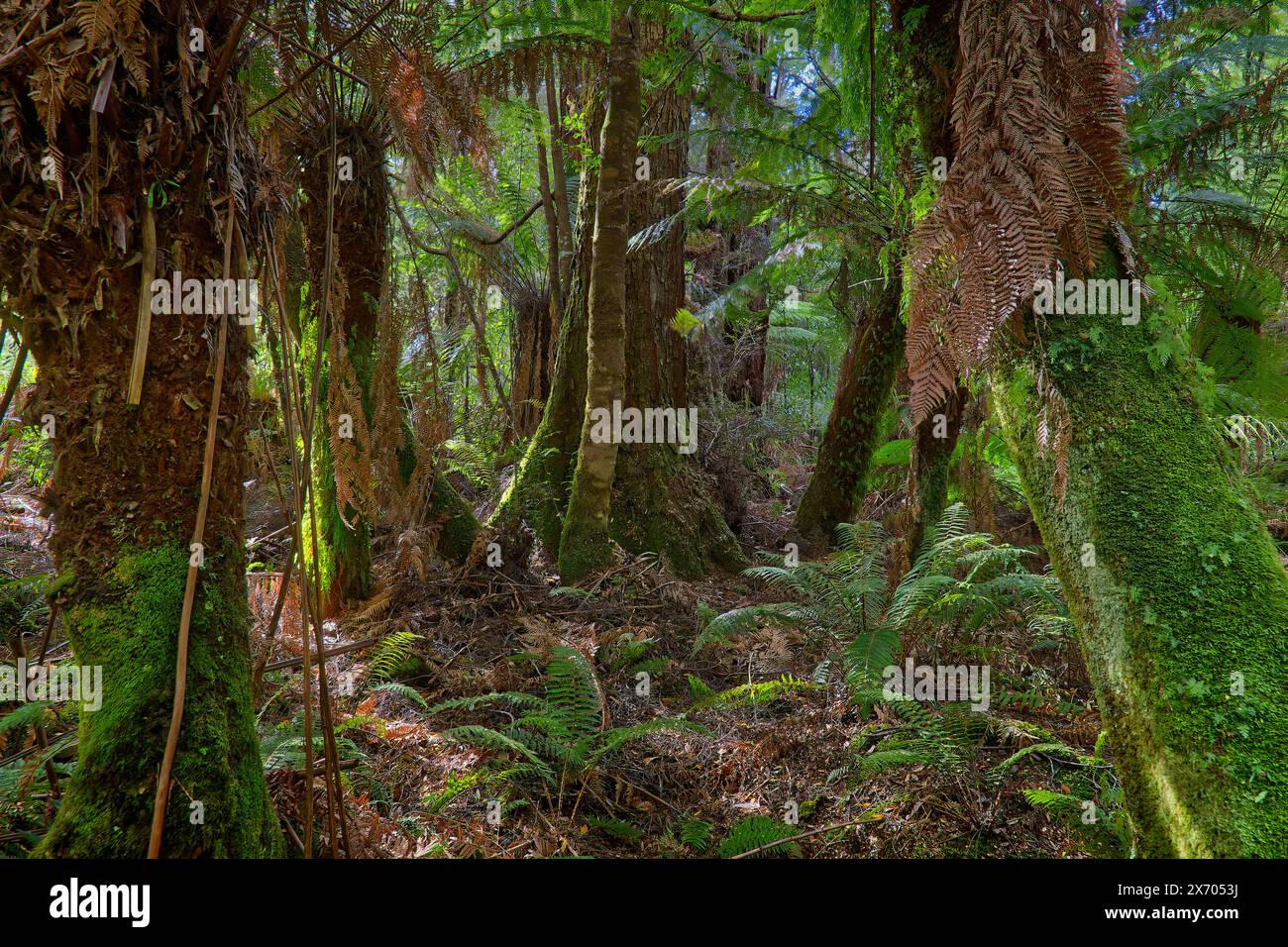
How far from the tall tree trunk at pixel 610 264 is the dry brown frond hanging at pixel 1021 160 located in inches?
114

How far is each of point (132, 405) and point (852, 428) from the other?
5.84 meters

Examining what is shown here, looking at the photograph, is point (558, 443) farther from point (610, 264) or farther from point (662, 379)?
point (610, 264)

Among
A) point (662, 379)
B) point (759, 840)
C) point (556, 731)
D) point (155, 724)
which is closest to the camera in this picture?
point (155, 724)

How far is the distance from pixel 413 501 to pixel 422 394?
2.68 feet

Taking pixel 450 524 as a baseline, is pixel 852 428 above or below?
above

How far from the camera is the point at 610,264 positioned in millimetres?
4719

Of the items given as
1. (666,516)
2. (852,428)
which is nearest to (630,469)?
(666,516)

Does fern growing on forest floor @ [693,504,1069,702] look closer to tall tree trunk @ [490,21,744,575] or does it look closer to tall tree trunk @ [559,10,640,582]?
tall tree trunk @ [490,21,744,575]

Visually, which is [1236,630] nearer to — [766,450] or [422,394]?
[422,394]

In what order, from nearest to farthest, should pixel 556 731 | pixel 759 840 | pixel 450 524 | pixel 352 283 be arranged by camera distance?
pixel 759 840
pixel 556 731
pixel 352 283
pixel 450 524

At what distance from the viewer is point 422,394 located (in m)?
4.38

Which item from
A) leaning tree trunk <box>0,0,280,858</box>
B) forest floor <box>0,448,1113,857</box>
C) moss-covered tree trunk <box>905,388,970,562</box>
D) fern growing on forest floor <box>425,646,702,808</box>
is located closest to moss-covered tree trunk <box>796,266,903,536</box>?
moss-covered tree trunk <box>905,388,970,562</box>

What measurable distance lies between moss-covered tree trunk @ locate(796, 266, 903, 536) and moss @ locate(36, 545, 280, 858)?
18.3 feet
